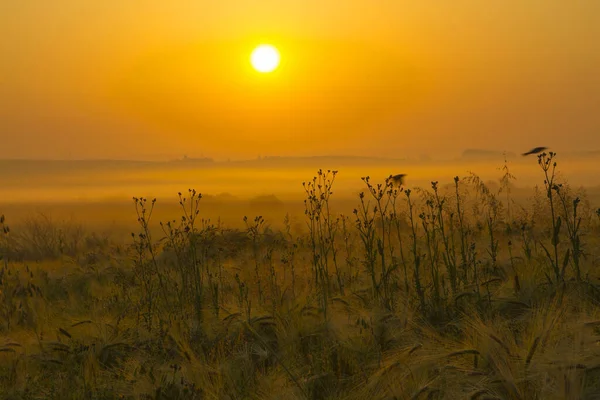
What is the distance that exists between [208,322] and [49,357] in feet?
4.31

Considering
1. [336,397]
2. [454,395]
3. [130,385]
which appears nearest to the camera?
[454,395]

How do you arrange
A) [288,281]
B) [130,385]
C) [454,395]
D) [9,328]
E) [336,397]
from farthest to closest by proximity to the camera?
[288,281], [9,328], [130,385], [336,397], [454,395]

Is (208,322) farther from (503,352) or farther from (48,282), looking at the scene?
(48,282)

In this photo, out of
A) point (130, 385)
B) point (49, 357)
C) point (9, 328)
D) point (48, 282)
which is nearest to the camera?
point (130, 385)

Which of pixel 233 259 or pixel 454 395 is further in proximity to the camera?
pixel 233 259

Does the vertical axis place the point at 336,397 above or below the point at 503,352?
below

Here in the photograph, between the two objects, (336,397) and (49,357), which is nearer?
(336,397)

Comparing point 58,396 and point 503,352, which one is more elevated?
point 503,352

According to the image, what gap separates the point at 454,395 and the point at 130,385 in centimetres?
215

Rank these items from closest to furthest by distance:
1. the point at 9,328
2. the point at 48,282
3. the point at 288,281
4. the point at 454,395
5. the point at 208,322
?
A: the point at 454,395
the point at 208,322
the point at 9,328
the point at 288,281
the point at 48,282

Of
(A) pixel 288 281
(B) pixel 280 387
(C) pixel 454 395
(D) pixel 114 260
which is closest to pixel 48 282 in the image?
(D) pixel 114 260

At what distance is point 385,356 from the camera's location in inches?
163

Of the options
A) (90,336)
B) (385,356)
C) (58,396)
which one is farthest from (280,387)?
(90,336)

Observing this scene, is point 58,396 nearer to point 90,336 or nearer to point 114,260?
point 90,336
